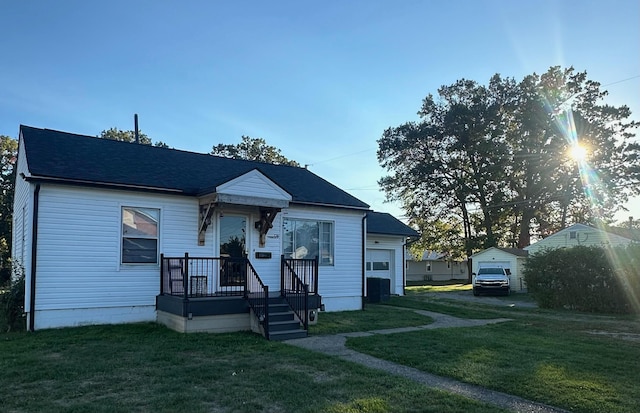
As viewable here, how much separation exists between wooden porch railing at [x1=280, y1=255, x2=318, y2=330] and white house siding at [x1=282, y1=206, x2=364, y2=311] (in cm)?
157

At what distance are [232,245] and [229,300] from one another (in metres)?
2.68

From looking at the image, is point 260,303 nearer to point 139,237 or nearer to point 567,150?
point 139,237

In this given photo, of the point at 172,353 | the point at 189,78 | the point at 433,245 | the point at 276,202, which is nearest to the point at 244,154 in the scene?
the point at 433,245

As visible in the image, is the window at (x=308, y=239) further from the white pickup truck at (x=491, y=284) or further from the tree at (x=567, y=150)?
the tree at (x=567, y=150)

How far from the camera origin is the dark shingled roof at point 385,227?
20.2m

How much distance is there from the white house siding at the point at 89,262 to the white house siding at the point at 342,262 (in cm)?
435

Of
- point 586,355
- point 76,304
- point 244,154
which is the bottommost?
point 586,355

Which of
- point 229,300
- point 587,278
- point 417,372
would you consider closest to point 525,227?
point 587,278

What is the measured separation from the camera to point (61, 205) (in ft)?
32.0

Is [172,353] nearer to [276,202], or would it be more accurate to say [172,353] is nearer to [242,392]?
[242,392]

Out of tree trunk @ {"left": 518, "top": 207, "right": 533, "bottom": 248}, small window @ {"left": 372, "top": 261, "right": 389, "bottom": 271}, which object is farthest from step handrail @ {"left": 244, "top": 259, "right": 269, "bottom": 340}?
tree trunk @ {"left": 518, "top": 207, "right": 533, "bottom": 248}

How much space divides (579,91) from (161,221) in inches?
1332

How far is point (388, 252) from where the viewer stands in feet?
69.6

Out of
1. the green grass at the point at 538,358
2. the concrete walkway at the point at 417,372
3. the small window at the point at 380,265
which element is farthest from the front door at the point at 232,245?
the small window at the point at 380,265
